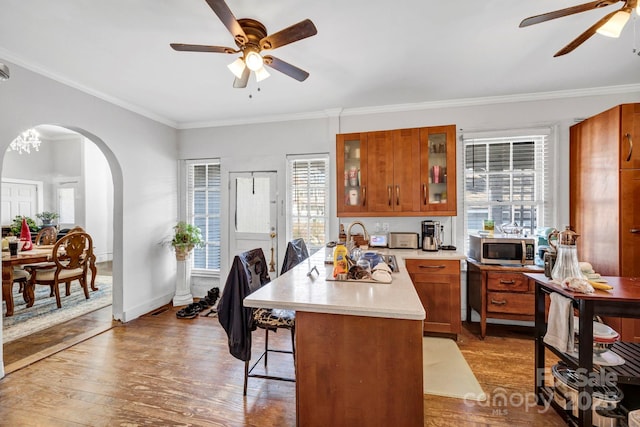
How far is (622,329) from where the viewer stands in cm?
242

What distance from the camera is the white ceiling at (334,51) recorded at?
1830 millimetres

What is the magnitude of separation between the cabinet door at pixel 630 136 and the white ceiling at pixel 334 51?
48 centimetres

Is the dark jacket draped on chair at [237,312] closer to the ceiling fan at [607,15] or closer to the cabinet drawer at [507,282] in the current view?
the ceiling fan at [607,15]

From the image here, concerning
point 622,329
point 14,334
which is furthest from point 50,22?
point 622,329

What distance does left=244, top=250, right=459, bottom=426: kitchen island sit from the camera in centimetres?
135

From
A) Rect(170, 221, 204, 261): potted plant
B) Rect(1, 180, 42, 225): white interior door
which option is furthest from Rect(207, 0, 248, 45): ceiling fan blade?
Rect(1, 180, 42, 225): white interior door

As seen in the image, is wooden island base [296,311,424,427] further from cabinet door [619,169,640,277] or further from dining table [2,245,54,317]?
dining table [2,245,54,317]

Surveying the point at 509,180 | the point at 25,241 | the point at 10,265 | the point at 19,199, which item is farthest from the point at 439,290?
the point at 19,199

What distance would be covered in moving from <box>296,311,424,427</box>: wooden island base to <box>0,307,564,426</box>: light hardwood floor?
5.0 inches

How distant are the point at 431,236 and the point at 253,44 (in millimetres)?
2512

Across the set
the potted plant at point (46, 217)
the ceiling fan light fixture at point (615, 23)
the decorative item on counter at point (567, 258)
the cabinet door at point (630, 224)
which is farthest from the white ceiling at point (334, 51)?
the potted plant at point (46, 217)

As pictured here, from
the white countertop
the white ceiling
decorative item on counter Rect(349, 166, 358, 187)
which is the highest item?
the white ceiling

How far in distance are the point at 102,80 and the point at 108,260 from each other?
231 inches

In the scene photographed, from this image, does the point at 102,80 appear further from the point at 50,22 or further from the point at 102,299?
the point at 102,299
